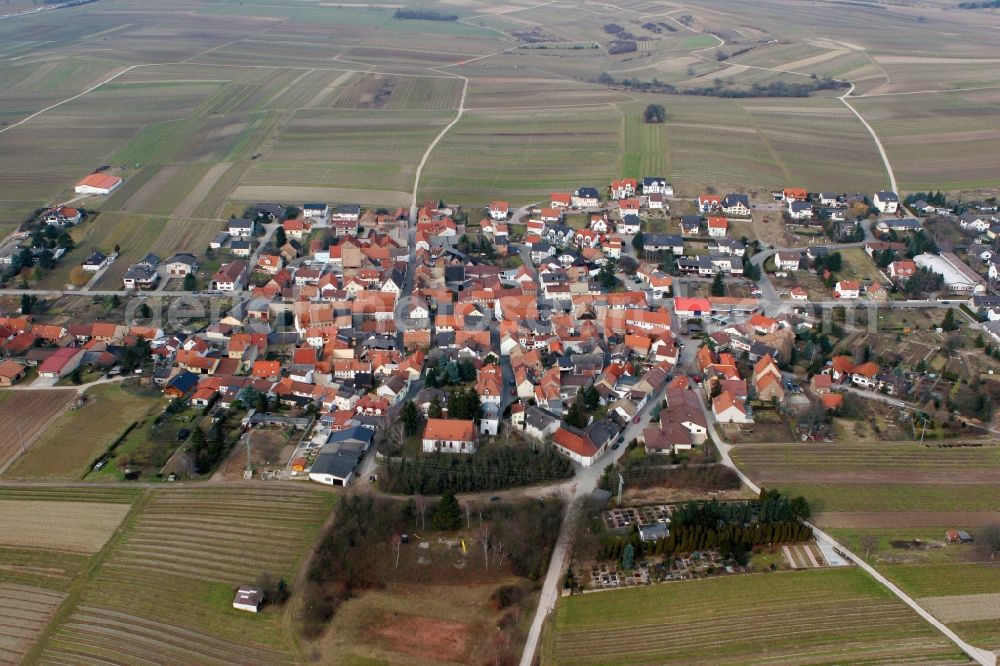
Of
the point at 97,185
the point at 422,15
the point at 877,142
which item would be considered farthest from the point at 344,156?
the point at 422,15

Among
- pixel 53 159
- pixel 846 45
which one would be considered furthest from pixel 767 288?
pixel 846 45

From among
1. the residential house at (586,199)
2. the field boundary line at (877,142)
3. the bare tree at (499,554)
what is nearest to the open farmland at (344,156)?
the residential house at (586,199)

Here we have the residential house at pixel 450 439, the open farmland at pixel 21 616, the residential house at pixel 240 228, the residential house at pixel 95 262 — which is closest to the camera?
the open farmland at pixel 21 616

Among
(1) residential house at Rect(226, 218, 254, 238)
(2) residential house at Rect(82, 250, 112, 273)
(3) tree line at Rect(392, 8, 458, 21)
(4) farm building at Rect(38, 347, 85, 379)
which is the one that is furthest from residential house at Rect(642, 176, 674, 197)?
(3) tree line at Rect(392, 8, 458, 21)

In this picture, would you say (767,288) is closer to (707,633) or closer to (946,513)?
(946,513)

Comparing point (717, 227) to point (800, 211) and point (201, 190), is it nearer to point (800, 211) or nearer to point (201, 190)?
point (800, 211)

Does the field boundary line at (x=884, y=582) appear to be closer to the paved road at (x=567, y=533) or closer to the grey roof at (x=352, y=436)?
the paved road at (x=567, y=533)
